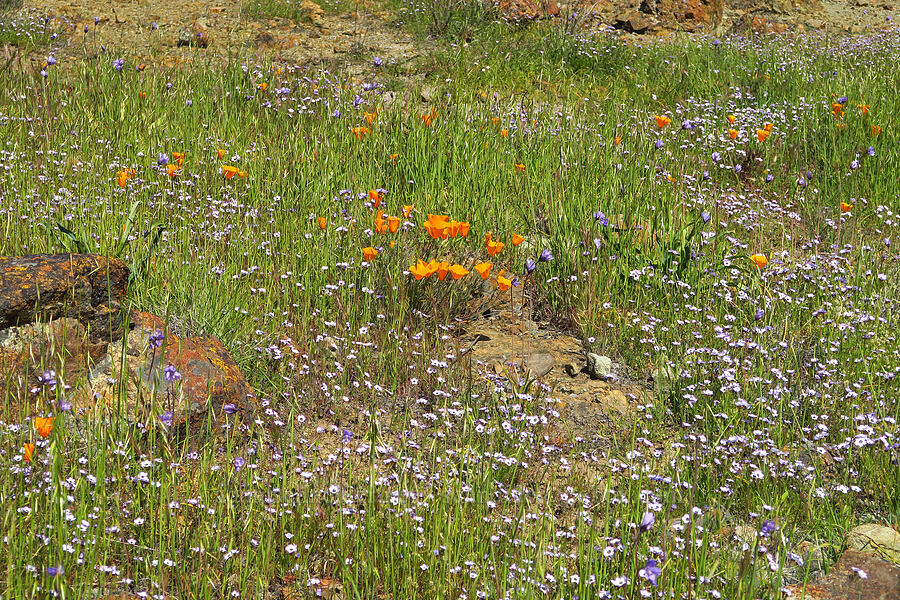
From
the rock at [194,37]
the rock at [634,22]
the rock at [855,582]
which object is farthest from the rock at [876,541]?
the rock at [634,22]

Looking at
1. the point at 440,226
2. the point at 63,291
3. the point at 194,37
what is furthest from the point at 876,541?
the point at 194,37

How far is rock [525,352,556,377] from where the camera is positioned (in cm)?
379

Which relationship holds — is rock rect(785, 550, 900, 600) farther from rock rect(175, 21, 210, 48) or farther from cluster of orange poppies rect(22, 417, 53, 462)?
rock rect(175, 21, 210, 48)

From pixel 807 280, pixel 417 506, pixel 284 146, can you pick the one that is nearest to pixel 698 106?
pixel 807 280

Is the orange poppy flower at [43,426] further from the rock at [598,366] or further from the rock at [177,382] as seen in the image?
the rock at [598,366]

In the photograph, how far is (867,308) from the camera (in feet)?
13.3

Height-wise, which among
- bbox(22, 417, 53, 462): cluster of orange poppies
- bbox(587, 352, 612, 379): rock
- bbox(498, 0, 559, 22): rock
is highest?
bbox(498, 0, 559, 22): rock

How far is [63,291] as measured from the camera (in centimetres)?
301

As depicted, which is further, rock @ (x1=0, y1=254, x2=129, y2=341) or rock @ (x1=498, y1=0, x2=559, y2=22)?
rock @ (x1=498, y1=0, x2=559, y2=22)

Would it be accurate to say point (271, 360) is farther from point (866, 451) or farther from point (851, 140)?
point (851, 140)

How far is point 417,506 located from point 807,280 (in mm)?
2815

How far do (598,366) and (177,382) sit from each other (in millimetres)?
1940

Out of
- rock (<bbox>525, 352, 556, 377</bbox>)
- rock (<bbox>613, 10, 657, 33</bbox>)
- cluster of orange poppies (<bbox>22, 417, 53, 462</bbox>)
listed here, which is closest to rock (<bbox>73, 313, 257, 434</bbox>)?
cluster of orange poppies (<bbox>22, 417, 53, 462</bbox>)

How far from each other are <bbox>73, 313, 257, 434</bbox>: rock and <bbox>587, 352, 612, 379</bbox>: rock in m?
1.61
